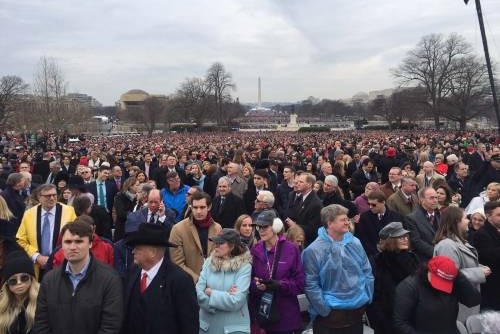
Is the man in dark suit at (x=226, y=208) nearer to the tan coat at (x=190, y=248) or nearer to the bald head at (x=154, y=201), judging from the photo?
the bald head at (x=154, y=201)

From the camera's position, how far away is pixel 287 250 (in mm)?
4109

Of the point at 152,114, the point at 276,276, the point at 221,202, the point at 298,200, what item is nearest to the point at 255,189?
the point at 221,202

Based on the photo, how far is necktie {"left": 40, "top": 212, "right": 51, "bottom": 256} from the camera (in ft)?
17.4

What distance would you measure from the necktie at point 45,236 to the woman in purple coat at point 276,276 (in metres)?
2.63

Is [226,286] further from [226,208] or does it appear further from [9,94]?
[9,94]

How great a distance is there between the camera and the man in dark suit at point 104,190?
8.88 metres

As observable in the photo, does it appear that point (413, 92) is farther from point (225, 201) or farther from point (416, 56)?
point (225, 201)

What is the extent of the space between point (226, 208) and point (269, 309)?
3.05 meters

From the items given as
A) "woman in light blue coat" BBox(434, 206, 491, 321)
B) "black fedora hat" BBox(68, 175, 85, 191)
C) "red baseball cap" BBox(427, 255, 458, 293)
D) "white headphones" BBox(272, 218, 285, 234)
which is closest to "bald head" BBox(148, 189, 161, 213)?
"black fedora hat" BBox(68, 175, 85, 191)

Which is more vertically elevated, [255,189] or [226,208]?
[255,189]

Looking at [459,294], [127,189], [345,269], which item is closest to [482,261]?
[459,294]

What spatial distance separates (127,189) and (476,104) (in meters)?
59.0

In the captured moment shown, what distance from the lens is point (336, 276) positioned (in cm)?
395

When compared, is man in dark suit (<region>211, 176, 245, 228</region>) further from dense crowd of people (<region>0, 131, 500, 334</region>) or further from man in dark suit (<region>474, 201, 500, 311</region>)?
man in dark suit (<region>474, 201, 500, 311</region>)
